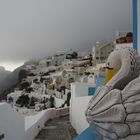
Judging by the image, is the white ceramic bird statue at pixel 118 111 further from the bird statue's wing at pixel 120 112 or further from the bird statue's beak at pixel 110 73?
the bird statue's beak at pixel 110 73

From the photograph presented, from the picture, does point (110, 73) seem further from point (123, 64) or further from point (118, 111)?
point (118, 111)

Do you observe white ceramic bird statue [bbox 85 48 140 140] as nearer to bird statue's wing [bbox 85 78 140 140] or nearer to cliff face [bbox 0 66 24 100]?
bird statue's wing [bbox 85 78 140 140]

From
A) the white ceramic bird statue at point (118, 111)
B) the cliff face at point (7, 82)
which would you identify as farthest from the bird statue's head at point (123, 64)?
the cliff face at point (7, 82)

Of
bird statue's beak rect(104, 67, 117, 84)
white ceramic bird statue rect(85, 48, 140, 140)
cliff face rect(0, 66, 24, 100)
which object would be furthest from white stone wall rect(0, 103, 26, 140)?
cliff face rect(0, 66, 24, 100)

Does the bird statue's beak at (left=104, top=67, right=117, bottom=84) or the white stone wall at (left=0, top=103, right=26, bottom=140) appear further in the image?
the white stone wall at (left=0, top=103, right=26, bottom=140)

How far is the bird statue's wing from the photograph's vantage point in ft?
4.77

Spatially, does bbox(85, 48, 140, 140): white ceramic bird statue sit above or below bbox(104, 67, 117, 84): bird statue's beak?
below

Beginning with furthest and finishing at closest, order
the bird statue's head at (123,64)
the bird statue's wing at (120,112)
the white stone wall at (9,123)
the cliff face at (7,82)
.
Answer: the cliff face at (7,82) → the white stone wall at (9,123) → the bird statue's head at (123,64) → the bird statue's wing at (120,112)

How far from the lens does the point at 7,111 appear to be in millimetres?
3328

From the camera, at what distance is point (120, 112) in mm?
1452

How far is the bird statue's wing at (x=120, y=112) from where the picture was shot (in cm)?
145

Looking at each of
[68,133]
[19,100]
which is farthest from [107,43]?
[68,133]

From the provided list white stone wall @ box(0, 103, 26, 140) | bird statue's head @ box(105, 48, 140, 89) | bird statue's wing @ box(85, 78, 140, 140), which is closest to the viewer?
bird statue's wing @ box(85, 78, 140, 140)

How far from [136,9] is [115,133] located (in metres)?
3.04
